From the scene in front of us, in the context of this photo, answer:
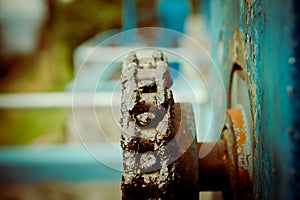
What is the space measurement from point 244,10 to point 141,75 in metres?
0.18

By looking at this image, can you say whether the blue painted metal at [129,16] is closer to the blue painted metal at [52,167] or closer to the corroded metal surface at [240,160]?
the blue painted metal at [52,167]

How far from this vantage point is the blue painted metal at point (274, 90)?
47cm

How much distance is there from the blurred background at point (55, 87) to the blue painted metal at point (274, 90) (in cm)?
224

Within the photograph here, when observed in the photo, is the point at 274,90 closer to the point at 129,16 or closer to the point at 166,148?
the point at 166,148

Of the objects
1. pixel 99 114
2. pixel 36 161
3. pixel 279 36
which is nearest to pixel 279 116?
pixel 279 36

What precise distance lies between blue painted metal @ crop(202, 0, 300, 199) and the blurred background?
224 centimetres

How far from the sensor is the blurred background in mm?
2854

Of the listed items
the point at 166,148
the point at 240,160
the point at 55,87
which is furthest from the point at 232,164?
the point at 55,87

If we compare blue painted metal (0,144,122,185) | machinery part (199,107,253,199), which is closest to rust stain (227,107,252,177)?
machinery part (199,107,253,199)

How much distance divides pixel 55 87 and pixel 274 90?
7.14 meters

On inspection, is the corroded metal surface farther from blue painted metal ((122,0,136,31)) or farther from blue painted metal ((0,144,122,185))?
blue painted metal ((122,0,136,31))

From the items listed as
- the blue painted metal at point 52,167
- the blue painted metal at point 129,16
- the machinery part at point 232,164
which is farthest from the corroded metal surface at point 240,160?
the blue painted metal at point 129,16

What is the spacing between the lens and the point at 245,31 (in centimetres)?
71

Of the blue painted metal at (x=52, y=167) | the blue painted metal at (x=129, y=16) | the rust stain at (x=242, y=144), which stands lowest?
the blue painted metal at (x=52, y=167)
